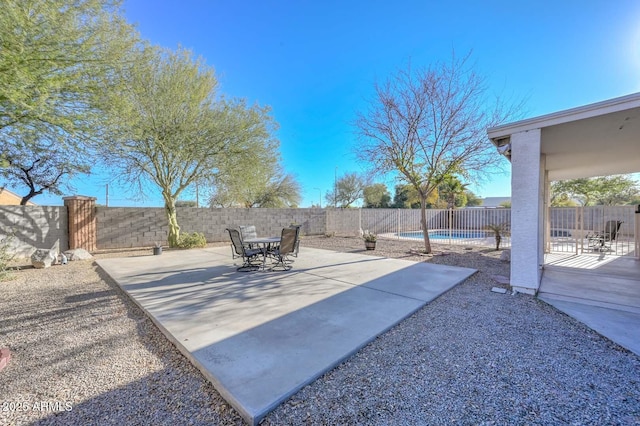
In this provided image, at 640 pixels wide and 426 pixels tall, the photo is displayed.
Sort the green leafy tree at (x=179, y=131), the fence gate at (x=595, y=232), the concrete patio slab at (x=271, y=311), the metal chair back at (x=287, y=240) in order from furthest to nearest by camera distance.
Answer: the fence gate at (x=595, y=232) < the green leafy tree at (x=179, y=131) < the metal chair back at (x=287, y=240) < the concrete patio slab at (x=271, y=311)

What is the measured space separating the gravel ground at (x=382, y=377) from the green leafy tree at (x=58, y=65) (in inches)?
133

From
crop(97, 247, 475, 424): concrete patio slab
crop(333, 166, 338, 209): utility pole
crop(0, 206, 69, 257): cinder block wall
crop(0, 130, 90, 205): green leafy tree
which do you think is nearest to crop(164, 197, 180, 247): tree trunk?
crop(0, 130, 90, 205): green leafy tree

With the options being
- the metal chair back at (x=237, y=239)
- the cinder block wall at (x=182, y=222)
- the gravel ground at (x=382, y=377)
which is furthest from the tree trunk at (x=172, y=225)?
the gravel ground at (x=382, y=377)

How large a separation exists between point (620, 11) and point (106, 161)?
1369 cm

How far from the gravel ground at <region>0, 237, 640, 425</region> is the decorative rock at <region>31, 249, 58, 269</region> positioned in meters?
4.01

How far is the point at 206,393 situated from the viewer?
202cm

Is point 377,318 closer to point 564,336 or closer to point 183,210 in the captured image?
point 564,336

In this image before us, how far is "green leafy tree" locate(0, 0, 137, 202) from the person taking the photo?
12.8ft

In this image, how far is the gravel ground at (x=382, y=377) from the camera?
180 cm

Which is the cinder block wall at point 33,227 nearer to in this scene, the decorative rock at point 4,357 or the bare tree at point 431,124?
the decorative rock at point 4,357

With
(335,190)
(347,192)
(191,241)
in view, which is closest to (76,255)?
(191,241)

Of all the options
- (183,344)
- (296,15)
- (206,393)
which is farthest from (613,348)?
(296,15)

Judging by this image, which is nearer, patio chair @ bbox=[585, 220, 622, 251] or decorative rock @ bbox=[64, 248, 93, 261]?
decorative rock @ bbox=[64, 248, 93, 261]

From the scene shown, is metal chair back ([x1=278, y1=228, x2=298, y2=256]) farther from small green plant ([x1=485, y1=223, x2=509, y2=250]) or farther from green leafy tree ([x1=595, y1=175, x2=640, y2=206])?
green leafy tree ([x1=595, y1=175, x2=640, y2=206])
